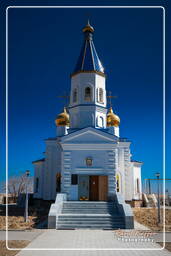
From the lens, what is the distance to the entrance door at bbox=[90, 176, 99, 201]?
19.1m

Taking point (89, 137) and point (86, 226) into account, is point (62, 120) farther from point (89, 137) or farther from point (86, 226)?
point (86, 226)

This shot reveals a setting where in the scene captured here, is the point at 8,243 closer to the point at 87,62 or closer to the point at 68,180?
the point at 68,180

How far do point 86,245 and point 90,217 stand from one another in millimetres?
5153

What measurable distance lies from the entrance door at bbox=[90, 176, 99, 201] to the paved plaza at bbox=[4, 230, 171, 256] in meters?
6.40

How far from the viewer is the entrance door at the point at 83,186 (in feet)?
62.7

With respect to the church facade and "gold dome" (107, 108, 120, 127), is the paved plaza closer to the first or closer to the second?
the church facade

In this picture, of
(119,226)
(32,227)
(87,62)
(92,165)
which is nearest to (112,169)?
(92,165)

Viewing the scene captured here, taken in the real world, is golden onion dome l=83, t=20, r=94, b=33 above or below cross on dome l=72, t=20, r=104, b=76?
above

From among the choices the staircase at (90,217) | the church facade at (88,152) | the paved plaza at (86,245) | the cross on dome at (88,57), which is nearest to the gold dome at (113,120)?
the church facade at (88,152)

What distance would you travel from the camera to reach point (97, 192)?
19.2 m

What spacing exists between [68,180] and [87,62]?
32.6ft

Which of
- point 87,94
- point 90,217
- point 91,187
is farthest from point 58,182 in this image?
point 90,217

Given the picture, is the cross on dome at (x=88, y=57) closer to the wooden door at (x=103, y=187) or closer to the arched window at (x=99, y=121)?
the arched window at (x=99, y=121)

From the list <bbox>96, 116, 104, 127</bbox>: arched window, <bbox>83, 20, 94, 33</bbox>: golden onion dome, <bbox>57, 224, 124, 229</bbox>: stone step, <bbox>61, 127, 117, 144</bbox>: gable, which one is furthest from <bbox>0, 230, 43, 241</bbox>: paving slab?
<bbox>83, 20, 94, 33</bbox>: golden onion dome
